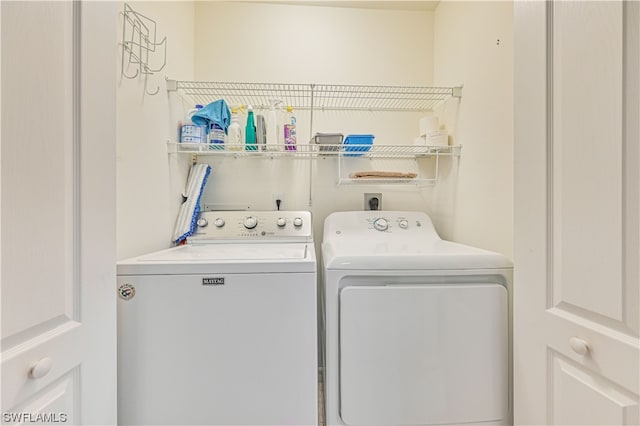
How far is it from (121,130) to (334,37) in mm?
1491

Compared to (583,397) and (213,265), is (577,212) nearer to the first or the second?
(583,397)

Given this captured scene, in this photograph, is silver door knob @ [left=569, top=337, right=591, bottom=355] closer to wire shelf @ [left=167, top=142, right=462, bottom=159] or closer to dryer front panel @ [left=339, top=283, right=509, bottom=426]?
dryer front panel @ [left=339, top=283, right=509, bottom=426]

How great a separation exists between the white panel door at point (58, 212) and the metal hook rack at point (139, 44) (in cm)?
37

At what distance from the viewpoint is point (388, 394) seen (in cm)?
101

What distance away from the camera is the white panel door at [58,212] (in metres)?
0.51

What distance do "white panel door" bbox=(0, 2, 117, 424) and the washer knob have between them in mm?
773

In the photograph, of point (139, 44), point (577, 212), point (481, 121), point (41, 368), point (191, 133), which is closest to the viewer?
point (41, 368)

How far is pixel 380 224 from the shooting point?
1574 millimetres

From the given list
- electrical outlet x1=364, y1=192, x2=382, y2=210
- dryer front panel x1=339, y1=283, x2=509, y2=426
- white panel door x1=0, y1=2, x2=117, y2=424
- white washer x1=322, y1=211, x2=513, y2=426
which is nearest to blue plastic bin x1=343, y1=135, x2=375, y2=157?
electrical outlet x1=364, y1=192, x2=382, y2=210

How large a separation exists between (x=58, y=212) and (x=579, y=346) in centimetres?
129

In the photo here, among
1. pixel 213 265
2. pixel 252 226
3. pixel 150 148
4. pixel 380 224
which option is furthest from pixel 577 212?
pixel 150 148

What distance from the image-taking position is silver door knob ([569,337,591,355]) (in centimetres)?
64

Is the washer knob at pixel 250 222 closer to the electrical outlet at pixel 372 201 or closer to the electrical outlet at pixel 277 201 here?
the electrical outlet at pixel 277 201

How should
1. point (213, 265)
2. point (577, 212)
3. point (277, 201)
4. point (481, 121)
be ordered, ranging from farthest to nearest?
1. point (277, 201)
2. point (481, 121)
3. point (213, 265)
4. point (577, 212)
